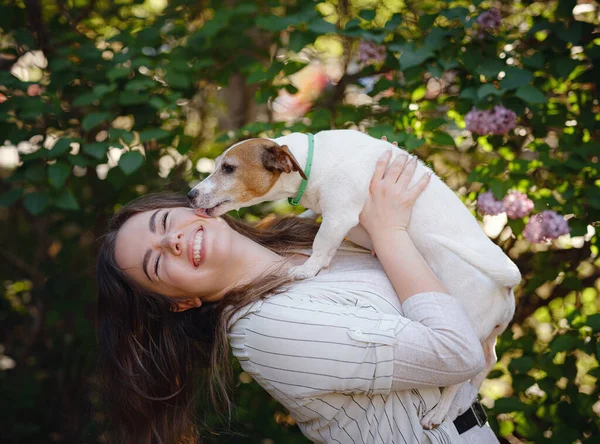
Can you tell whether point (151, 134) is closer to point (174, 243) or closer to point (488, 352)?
point (174, 243)

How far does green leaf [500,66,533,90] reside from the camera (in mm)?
1926

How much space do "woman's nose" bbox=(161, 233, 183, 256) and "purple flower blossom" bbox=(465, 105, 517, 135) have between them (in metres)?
1.11

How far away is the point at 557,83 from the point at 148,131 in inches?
62.2

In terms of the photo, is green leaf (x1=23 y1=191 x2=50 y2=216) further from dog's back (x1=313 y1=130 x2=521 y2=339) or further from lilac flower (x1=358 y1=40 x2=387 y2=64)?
lilac flower (x1=358 y1=40 x2=387 y2=64)

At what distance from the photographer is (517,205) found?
2.06 meters

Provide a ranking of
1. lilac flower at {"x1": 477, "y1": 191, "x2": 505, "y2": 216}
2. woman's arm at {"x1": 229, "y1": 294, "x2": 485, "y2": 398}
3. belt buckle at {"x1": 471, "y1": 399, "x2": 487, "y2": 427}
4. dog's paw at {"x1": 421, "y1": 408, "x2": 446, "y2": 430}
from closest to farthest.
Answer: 1. woman's arm at {"x1": 229, "y1": 294, "x2": 485, "y2": 398}
2. dog's paw at {"x1": 421, "y1": 408, "x2": 446, "y2": 430}
3. belt buckle at {"x1": 471, "y1": 399, "x2": 487, "y2": 427}
4. lilac flower at {"x1": 477, "y1": 191, "x2": 505, "y2": 216}

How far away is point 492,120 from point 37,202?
1.69 m

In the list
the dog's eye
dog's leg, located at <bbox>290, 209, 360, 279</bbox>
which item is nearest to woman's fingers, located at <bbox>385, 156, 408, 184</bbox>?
dog's leg, located at <bbox>290, 209, 360, 279</bbox>

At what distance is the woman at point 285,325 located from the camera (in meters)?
1.44

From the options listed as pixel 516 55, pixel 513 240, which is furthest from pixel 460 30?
pixel 513 240

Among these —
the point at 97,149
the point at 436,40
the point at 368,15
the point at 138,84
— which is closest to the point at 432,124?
the point at 436,40

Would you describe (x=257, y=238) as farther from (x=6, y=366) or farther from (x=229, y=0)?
(x=6, y=366)

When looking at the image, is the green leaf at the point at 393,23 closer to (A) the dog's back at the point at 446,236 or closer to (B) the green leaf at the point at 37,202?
(A) the dog's back at the point at 446,236

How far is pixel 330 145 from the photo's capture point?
1.79 m
